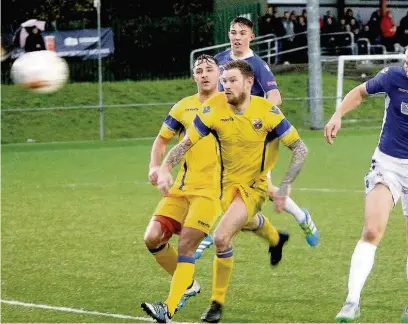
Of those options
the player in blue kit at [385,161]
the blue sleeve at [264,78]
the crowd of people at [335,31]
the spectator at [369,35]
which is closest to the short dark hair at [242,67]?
the player in blue kit at [385,161]

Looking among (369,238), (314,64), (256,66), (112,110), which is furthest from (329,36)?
(369,238)

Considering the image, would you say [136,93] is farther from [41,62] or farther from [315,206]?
Result: [41,62]

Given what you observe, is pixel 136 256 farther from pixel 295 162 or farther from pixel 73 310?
pixel 295 162

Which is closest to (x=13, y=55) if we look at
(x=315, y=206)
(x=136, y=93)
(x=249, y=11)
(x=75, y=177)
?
(x=136, y=93)

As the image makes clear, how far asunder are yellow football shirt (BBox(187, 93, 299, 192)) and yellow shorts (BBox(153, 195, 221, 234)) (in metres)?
0.20

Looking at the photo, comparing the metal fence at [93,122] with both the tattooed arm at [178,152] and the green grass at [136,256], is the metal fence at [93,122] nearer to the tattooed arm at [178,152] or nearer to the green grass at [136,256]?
the green grass at [136,256]

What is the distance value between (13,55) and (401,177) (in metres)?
21.5

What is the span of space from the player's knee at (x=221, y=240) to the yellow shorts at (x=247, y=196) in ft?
0.90

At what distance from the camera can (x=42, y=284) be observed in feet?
32.0

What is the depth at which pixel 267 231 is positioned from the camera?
10062mm

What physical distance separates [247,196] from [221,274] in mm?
627

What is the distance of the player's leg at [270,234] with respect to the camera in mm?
9891

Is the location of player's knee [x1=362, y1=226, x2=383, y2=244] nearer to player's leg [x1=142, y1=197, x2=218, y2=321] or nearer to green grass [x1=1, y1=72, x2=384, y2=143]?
player's leg [x1=142, y1=197, x2=218, y2=321]

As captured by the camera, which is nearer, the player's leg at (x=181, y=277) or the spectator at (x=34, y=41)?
the player's leg at (x=181, y=277)
